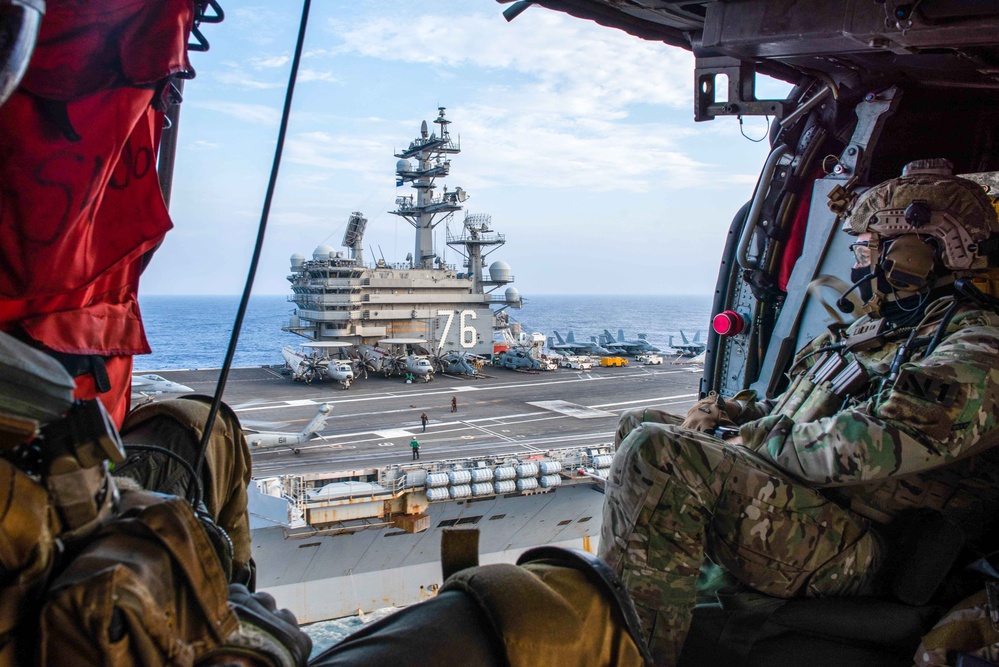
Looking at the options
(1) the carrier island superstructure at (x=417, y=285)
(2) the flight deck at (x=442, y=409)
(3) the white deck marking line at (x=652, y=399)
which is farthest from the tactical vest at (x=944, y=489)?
(1) the carrier island superstructure at (x=417, y=285)

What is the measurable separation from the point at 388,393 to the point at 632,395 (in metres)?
7.68

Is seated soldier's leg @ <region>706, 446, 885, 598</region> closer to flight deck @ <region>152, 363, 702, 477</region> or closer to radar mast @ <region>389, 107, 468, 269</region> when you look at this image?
flight deck @ <region>152, 363, 702, 477</region>

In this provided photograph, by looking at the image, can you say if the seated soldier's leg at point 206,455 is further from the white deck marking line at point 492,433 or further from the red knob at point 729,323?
the white deck marking line at point 492,433

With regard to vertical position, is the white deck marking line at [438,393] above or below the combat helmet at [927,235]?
below

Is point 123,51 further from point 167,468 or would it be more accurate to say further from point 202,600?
point 202,600

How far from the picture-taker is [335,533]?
11086mm

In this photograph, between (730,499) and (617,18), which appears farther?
(617,18)

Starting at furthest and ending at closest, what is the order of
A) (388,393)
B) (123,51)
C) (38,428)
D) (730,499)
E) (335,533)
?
(388,393) < (335,533) < (730,499) < (123,51) < (38,428)

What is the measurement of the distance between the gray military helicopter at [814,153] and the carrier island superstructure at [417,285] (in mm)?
23146

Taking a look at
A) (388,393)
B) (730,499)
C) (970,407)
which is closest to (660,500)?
(730,499)

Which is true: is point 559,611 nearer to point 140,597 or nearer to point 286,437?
point 140,597

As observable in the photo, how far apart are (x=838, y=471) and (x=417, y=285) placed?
26.5 m

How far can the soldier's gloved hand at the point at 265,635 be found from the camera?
91cm

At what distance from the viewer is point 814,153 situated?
3.94m
